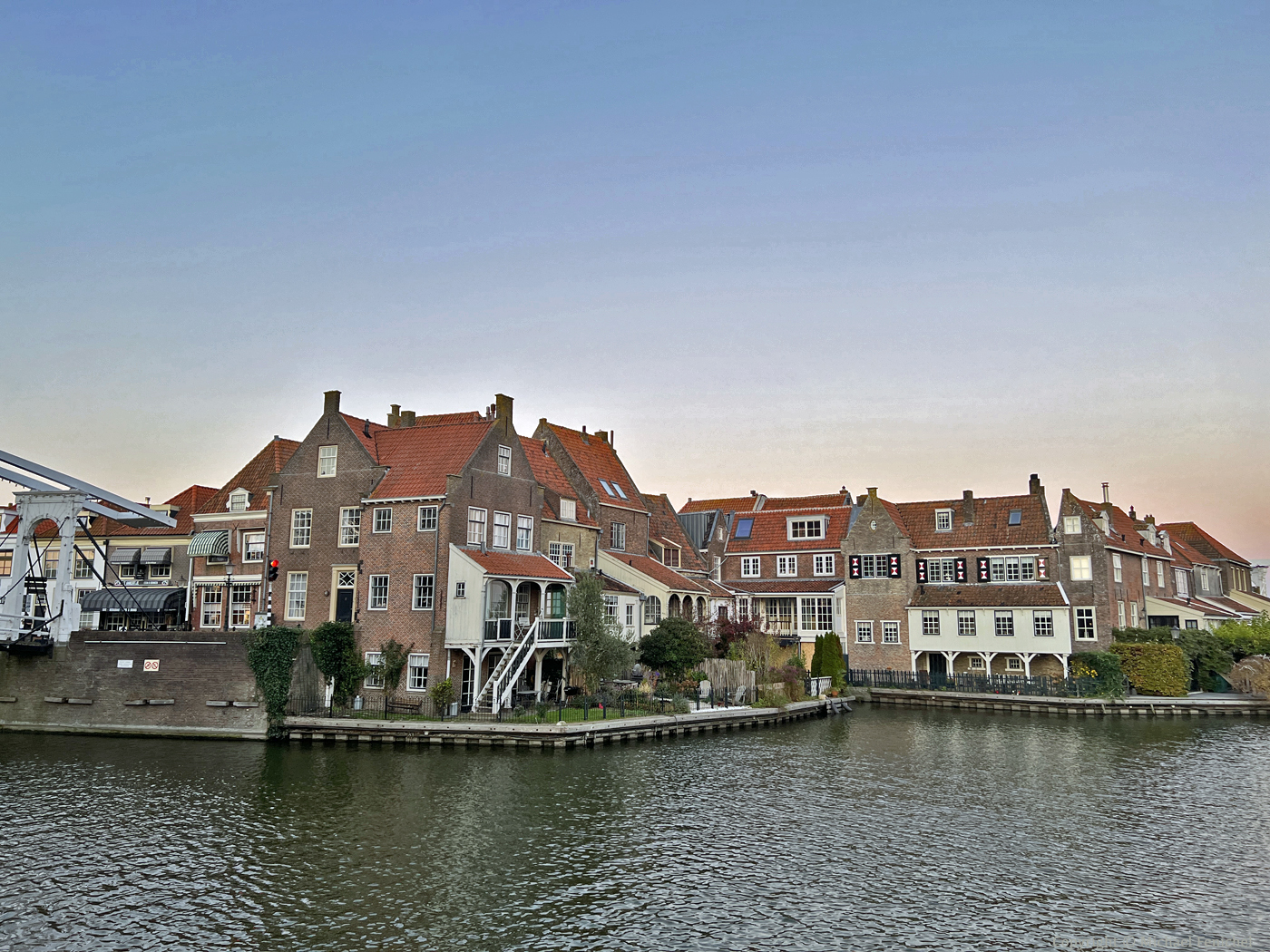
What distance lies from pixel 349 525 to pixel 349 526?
43 mm

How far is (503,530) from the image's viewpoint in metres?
45.3

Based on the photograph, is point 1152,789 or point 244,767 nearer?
point 1152,789

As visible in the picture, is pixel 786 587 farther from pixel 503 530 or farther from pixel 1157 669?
pixel 503 530

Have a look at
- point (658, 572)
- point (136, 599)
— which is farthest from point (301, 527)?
point (658, 572)

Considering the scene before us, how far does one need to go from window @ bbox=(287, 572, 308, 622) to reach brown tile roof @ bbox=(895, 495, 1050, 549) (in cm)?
3869

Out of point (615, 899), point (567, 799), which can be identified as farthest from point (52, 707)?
point (615, 899)

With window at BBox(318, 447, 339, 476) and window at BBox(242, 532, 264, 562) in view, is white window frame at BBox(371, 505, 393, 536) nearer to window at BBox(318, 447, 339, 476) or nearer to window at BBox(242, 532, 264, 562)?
window at BBox(318, 447, 339, 476)

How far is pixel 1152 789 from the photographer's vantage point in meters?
30.1

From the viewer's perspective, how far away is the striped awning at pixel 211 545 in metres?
47.2

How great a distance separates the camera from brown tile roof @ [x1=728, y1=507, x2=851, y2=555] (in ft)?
215

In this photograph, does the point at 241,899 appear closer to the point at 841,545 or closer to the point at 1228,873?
the point at 1228,873

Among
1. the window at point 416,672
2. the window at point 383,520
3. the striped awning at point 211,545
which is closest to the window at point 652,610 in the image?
the window at point 416,672

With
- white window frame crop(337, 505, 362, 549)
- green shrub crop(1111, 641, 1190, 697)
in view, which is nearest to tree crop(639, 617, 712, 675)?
white window frame crop(337, 505, 362, 549)

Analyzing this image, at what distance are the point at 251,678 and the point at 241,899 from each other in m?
21.5
